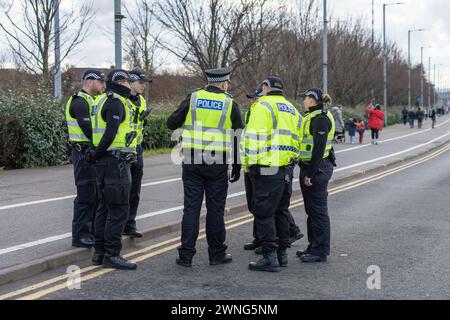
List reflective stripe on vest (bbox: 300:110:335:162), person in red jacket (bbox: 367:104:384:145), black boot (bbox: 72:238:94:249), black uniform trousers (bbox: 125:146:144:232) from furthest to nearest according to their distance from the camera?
person in red jacket (bbox: 367:104:384:145), black uniform trousers (bbox: 125:146:144:232), black boot (bbox: 72:238:94:249), reflective stripe on vest (bbox: 300:110:335:162)

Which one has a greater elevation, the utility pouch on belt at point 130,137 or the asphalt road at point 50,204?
the utility pouch on belt at point 130,137

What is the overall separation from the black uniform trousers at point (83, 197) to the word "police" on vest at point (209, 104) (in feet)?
5.15

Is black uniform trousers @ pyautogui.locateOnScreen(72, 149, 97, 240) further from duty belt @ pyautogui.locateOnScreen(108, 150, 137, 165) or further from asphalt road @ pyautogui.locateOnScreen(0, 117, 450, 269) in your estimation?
duty belt @ pyautogui.locateOnScreen(108, 150, 137, 165)

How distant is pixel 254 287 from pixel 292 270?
0.81m

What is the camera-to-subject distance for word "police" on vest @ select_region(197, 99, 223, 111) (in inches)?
253

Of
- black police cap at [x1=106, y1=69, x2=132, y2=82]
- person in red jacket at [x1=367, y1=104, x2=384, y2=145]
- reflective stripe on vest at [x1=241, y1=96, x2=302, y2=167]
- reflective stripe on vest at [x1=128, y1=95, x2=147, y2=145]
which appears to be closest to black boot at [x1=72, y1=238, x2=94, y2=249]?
reflective stripe on vest at [x1=128, y1=95, x2=147, y2=145]

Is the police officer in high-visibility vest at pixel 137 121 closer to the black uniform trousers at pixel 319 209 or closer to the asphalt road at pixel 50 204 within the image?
the asphalt road at pixel 50 204

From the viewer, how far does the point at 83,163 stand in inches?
282

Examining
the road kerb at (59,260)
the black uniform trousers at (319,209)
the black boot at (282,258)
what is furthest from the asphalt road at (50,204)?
the black uniform trousers at (319,209)

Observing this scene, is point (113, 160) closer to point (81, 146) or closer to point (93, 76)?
point (81, 146)

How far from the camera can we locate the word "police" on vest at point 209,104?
643 centimetres

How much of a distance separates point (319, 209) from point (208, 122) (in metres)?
1.65

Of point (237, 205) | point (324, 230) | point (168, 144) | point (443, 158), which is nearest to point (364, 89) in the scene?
point (443, 158)
